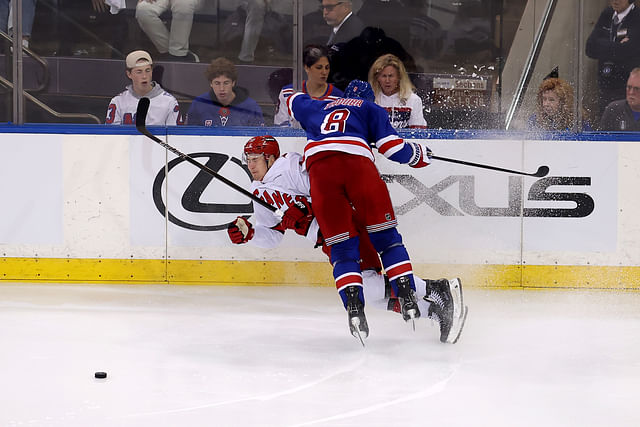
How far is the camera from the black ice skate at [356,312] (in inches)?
122

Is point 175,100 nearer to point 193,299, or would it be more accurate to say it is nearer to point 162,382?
point 193,299

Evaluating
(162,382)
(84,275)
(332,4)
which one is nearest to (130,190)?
(84,275)

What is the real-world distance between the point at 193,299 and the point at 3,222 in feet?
4.21

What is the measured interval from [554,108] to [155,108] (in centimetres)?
226

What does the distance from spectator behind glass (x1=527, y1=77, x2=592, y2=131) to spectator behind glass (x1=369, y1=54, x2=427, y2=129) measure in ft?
2.09

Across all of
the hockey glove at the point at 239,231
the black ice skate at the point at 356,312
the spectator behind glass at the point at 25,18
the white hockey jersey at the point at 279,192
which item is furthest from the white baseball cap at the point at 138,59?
the black ice skate at the point at 356,312

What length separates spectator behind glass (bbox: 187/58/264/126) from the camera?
4598mm

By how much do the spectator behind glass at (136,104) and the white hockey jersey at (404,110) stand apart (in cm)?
118

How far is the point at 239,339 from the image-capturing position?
3.40m

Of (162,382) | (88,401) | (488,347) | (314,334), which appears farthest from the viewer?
(314,334)

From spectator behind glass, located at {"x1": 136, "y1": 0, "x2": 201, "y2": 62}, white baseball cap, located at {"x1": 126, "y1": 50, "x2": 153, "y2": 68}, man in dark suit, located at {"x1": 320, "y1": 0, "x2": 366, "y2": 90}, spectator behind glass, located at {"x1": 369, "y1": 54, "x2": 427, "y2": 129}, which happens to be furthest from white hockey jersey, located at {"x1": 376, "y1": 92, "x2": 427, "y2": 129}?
white baseball cap, located at {"x1": 126, "y1": 50, "x2": 153, "y2": 68}

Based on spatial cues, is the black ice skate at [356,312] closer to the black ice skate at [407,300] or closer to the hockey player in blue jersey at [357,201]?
the hockey player in blue jersey at [357,201]

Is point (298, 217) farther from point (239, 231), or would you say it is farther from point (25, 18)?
point (25, 18)

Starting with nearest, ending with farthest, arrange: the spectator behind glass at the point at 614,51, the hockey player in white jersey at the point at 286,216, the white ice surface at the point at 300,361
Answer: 1. the white ice surface at the point at 300,361
2. the hockey player in white jersey at the point at 286,216
3. the spectator behind glass at the point at 614,51
